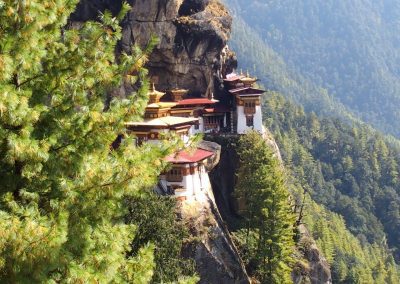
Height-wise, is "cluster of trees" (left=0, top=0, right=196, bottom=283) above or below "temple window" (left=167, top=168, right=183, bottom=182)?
above

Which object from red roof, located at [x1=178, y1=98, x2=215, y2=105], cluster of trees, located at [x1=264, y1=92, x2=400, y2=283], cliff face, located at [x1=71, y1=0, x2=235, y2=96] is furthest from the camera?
cluster of trees, located at [x1=264, y1=92, x2=400, y2=283]

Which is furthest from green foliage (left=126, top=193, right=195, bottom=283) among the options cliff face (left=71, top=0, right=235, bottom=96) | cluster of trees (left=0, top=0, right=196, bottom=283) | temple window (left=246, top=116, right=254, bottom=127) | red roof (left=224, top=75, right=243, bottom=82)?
red roof (left=224, top=75, right=243, bottom=82)

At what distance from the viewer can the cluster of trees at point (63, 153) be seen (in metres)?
8.46

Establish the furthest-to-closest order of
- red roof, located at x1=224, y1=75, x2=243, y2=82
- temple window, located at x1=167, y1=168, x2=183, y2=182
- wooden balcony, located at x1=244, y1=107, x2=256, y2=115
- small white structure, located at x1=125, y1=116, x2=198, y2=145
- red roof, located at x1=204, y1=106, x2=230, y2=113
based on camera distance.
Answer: red roof, located at x1=224, y1=75, x2=243, y2=82 < red roof, located at x1=204, y1=106, x2=230, y2=113 < wooden balcony, located at x1=244, y1=107, x2=256, y2=115 < small white structure, located at x1=125, y1=116, x2=198, y2=145 < temple window, located at x1=167, y1=168, x2=183, y2=182

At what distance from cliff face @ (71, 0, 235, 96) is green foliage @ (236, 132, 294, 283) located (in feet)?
36.9

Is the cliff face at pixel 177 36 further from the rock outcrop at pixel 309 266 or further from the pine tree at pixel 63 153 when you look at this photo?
the pine tree at pixel 63 153

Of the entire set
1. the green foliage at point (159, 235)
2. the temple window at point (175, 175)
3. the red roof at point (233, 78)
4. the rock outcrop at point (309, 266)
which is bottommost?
the rock outcrop at point (309, 266)

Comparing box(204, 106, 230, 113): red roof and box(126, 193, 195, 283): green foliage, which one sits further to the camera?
box(204, 106, 230, 113): red roof

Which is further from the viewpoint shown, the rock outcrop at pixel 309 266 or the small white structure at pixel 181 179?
the rock outcrop at pixel 309 266

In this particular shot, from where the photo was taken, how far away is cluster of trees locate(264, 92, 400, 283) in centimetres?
9631

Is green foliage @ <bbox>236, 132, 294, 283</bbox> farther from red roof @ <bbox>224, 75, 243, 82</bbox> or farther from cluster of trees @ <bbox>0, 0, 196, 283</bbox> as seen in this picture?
cluster of trees @ <bbox>0, 0, 196, 283</bbox>

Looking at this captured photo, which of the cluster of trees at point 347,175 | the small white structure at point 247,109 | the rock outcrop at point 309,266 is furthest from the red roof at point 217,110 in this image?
the cluster of trees at point 347,175

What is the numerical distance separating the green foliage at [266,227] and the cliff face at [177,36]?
36.9 ft

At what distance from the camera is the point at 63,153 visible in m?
9.76
